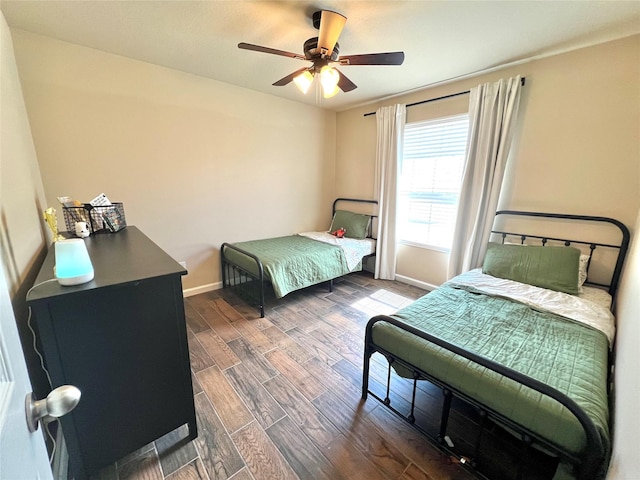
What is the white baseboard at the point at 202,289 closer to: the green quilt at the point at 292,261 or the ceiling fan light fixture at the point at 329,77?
the green quilt at the point at 292,261

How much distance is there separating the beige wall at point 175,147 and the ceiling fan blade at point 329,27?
1.79 m

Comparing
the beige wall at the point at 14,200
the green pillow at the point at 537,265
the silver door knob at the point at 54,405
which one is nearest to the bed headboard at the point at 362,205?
the green pillow at the point at 537,265

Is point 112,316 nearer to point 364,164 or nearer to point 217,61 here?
point 217,61

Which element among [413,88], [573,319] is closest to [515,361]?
[573,319]

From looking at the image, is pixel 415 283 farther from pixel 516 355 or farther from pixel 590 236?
pixel 516 355

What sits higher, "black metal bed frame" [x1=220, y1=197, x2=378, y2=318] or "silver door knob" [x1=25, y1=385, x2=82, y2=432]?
"silver door knob" [x1=25, y1=385, x2=82, y2=432]

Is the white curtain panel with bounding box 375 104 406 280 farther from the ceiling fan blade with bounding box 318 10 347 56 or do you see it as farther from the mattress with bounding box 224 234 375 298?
the ceiling fan blade with bounding box 318 10 347 56

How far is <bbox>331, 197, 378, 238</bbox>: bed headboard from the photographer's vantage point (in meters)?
3.88

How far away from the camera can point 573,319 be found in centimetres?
168

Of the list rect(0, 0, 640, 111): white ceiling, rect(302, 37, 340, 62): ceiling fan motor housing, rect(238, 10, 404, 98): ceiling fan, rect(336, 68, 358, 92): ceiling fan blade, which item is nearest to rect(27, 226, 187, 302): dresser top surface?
rect(238, 10, 404, 98): ceiling fan

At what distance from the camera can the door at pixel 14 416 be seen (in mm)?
401

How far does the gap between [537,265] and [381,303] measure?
1.48 metres

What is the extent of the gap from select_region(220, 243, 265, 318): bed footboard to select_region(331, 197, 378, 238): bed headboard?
6.12 ft

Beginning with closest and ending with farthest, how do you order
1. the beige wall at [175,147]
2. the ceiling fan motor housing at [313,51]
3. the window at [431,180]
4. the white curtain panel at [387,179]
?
the ceiling fan motor housing at [313,51] → the beige wall at [175,147] → the window at [431,180] → the white curtain panel at [387,179]
